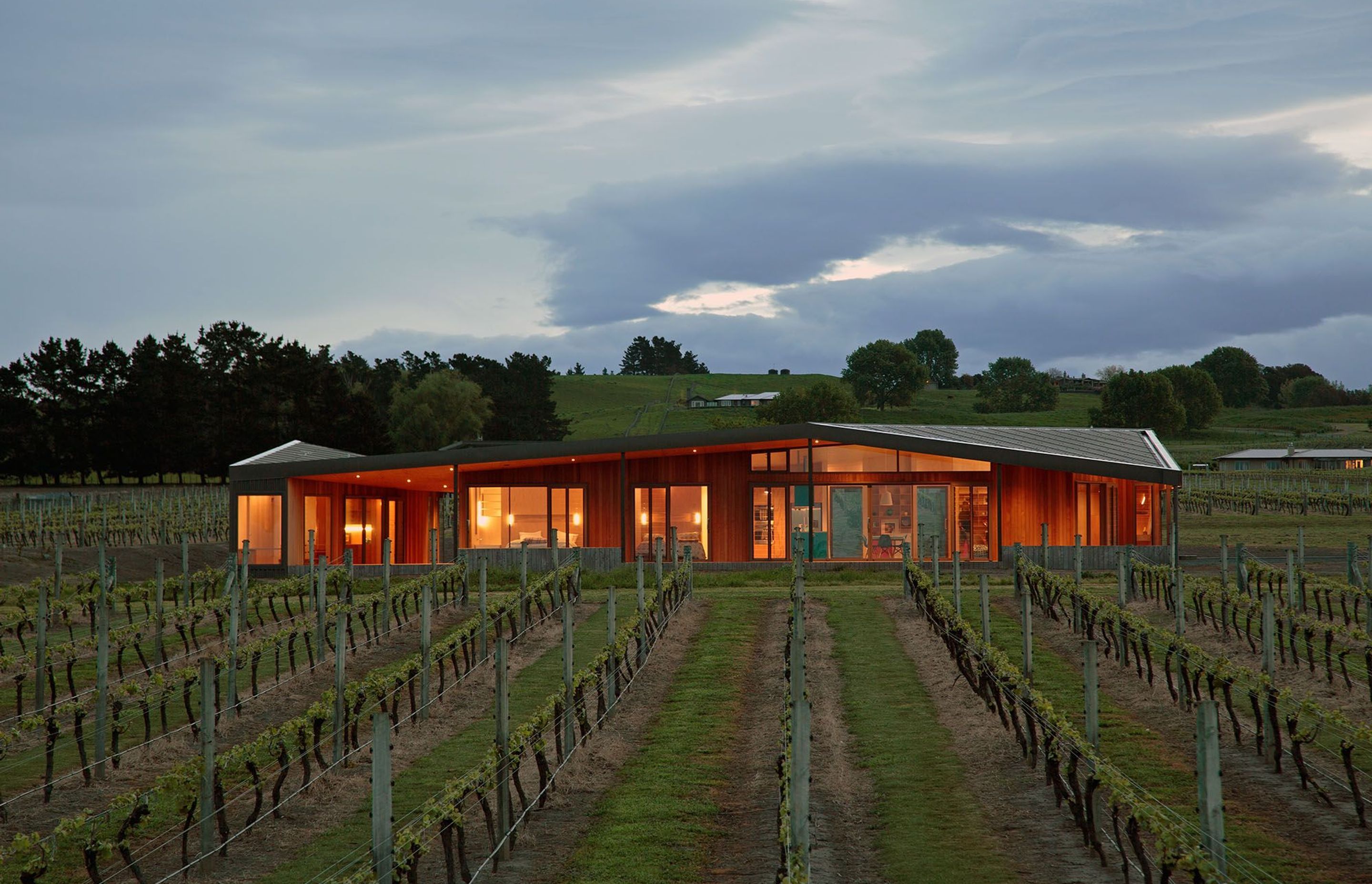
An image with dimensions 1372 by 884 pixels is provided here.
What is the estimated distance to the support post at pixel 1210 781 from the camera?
753 centimetres

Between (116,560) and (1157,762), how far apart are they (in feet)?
88.0

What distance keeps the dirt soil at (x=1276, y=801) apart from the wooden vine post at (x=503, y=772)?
601 cm

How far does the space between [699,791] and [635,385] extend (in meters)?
138

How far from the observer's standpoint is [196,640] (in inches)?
792

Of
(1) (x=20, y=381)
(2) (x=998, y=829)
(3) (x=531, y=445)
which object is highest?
(1) (x=20, y=381)

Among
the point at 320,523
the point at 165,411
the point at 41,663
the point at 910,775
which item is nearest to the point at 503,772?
the point at 910,775

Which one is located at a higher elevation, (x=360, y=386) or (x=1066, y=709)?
(x=360, y=386)

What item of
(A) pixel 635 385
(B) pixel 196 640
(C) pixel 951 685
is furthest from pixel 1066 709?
(A) pixel 635 385

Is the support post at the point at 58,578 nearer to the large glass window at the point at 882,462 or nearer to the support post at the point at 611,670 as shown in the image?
the support post at the point at 611,670

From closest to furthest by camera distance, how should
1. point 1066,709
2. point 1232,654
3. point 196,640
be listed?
point 1066,709, point 1232,654, point 196,640

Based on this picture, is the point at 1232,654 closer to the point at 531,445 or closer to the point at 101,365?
the point at 531,445

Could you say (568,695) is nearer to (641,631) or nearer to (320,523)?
(641,631)

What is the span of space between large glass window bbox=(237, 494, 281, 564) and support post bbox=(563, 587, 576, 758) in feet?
66.2

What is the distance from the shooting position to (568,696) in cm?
1224
